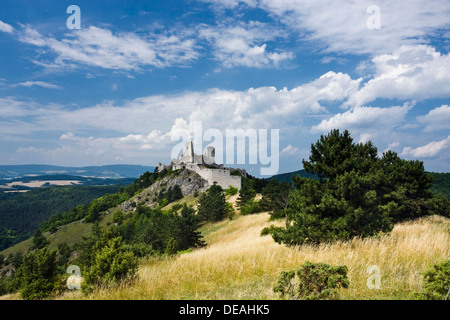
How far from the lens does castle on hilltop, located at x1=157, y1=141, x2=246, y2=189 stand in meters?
68.9

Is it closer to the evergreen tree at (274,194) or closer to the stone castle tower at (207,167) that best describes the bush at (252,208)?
the evergreen tree at (274,194)

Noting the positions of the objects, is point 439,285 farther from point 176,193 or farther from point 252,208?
point 176,193

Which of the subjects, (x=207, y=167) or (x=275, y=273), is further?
(x=207, y=167)

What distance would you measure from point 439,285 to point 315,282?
1.85m

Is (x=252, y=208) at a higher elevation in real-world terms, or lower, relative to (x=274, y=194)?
lower

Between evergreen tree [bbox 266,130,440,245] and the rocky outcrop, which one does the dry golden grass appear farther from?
the rocky outcrop

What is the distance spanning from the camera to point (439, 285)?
407 centimetres

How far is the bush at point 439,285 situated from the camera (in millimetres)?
4059

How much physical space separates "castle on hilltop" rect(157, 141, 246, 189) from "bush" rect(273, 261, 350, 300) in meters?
60.1

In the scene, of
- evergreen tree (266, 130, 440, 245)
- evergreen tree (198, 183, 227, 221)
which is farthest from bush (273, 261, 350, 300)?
evergreen tree (198, 183, 227, 221)

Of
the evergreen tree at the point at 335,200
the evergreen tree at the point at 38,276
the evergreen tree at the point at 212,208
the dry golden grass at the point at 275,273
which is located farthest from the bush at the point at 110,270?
the evergreen tree at the point at 212,208

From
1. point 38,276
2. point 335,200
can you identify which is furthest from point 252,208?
point 38,276

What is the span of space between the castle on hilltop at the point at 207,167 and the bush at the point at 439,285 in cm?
6074

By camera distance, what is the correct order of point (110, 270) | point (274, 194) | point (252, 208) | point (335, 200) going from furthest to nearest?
point (252, 208), point (274, 194), point (335, 200), point (110, 270)
